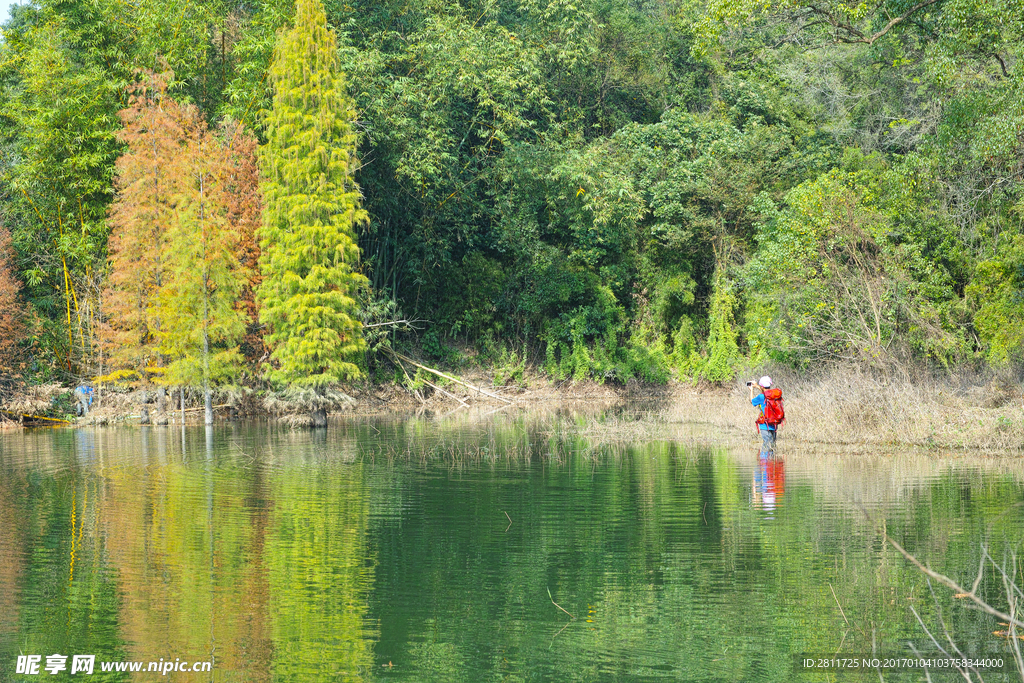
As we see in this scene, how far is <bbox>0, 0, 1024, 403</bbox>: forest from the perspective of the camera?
81.9ft

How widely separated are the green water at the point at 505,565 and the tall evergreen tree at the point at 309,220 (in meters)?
11.4

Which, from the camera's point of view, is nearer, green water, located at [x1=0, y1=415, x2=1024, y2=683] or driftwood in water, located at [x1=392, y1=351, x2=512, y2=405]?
green water, located at [x1=0, y1=415, x2=1024, y2=683]

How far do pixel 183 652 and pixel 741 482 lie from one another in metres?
9.81

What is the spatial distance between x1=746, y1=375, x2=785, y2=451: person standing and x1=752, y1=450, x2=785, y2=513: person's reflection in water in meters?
0.28

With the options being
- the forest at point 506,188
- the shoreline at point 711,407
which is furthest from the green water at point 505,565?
the forest at point 506,188

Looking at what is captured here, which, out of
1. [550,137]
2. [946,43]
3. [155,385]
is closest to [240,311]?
[155,385]

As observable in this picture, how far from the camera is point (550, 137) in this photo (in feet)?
135

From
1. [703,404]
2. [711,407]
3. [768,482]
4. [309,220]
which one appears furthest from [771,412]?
[309,220]

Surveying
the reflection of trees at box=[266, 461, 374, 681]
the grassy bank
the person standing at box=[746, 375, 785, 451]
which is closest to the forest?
the grassy bank

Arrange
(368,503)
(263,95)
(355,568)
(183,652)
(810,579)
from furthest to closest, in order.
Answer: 1. (263,95)
2. (368,503)
3. (355,568)
4. (810,579)
5. (183,652)

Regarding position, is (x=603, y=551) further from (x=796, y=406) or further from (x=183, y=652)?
(x=796, y=406)

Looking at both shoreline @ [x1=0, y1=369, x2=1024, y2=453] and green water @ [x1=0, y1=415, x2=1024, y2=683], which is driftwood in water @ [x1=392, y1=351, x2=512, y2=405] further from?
green water @ [x1=0, y1=415, x2=1024, y2=683]

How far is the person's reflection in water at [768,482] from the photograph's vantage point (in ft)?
45.4

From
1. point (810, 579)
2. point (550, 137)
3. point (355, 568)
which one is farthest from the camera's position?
point (550, 137)
